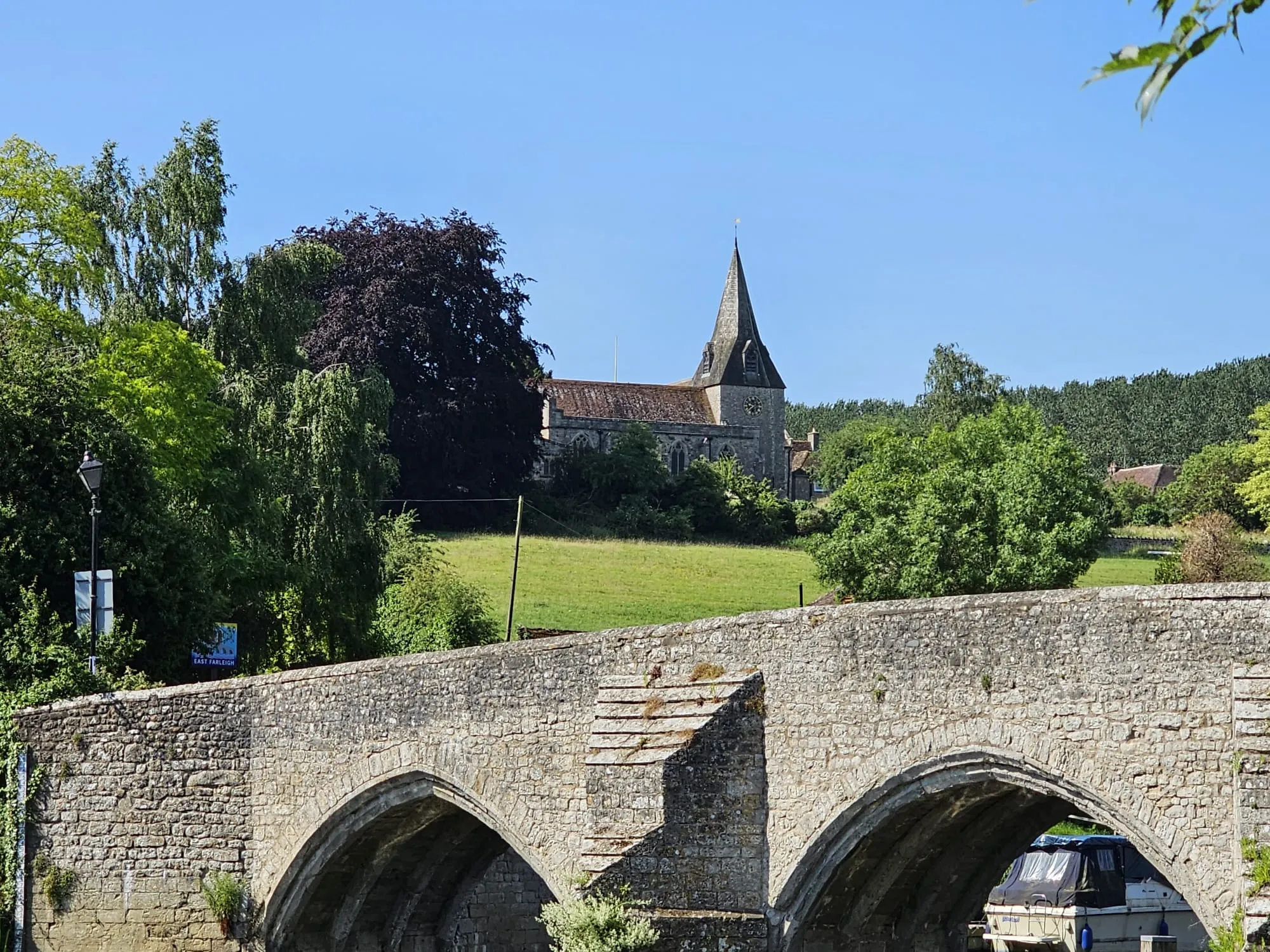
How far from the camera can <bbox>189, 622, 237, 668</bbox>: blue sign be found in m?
27.0

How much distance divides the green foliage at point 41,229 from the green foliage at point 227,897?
11.9m

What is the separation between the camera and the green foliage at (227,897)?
58.9 ft

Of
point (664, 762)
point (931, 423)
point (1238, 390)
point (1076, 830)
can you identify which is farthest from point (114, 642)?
point (1238, 390)

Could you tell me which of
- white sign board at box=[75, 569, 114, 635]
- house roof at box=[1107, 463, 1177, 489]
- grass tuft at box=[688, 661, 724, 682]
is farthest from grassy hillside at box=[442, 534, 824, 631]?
house roof at box=[1107, 463, 1177, 489]

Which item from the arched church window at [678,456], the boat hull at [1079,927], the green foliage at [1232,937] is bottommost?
the boat hull at [1079,927]

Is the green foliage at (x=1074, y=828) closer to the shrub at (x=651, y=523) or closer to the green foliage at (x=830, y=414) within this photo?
the shrub at (x=651, y=523)

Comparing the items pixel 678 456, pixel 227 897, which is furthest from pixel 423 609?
pixel 678 456

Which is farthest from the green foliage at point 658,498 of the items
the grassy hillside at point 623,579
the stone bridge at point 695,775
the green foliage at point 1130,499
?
the stone bridge at point 695,775

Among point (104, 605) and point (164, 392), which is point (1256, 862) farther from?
point (164, 392)

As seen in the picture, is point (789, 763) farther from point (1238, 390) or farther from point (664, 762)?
point (1238, 390)

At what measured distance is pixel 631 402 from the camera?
92.3 meters

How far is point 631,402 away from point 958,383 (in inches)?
1211

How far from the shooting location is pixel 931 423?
63875 millimetres

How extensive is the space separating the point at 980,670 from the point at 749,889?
2.92 metres
